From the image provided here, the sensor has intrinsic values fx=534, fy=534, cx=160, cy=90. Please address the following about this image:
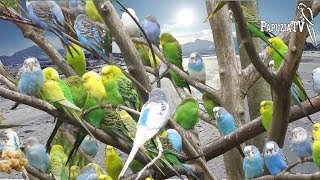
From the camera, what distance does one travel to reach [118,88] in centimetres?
114

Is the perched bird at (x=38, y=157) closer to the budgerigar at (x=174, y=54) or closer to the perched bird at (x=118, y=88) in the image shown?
the perched bird at (x=118, y=88)

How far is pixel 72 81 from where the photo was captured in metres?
1.15

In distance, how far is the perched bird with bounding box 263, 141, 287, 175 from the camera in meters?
1.26

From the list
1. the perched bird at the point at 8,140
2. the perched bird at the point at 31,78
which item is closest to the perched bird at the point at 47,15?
the perched bird at the point at 31,78

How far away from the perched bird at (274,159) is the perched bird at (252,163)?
3cm

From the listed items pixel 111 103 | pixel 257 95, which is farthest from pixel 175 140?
pixel 257 95

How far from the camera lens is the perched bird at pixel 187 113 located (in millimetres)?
1438

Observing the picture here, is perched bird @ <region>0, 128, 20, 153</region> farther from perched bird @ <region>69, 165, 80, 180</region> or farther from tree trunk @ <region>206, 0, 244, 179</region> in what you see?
tree trunk @ <region>206, 0, 244, 179</region>

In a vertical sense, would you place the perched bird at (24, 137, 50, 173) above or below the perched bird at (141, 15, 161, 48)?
below

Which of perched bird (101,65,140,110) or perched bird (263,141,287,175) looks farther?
perched bird (263,141,287,175)

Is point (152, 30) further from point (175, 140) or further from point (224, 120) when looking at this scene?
point (175, 140)

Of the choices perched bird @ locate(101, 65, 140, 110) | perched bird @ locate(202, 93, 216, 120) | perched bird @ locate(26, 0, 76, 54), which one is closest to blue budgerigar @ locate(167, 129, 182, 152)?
perched bird @ locate(101, 65, 140, 110)

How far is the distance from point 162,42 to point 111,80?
2.09 ft

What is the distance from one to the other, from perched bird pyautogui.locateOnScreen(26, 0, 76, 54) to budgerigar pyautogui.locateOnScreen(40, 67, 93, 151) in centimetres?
15
